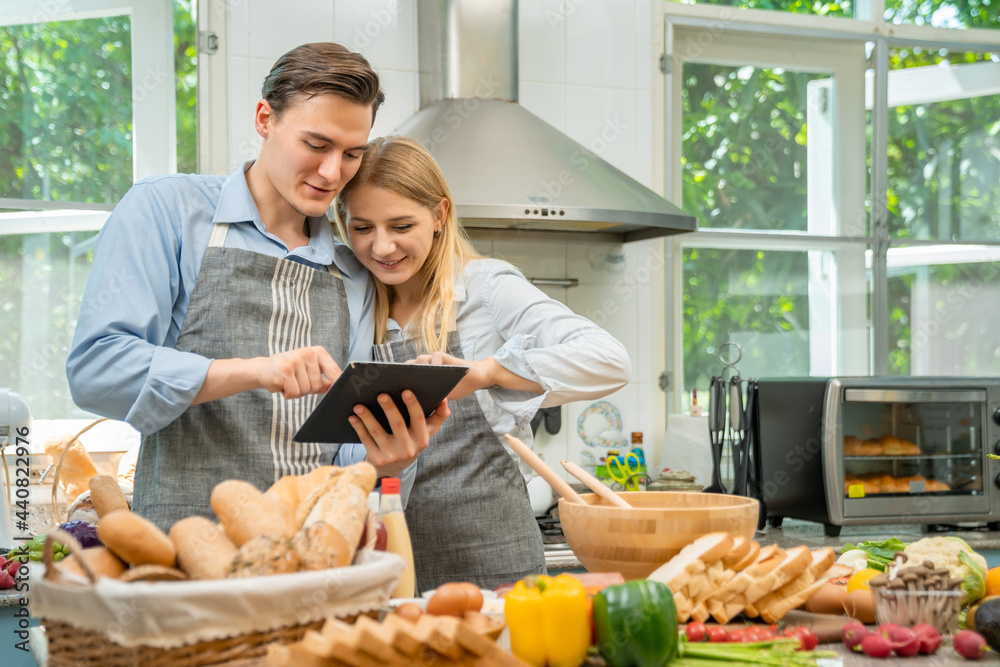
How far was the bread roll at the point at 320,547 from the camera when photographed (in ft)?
2.42

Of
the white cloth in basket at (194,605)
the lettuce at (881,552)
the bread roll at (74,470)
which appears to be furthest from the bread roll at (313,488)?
the bread roll at (74,470)

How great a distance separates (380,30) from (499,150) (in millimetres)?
662

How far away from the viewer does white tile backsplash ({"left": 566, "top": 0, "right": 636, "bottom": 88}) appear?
9.98ft

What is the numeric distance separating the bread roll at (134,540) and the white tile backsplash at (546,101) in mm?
2434

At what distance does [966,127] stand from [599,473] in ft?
6.79

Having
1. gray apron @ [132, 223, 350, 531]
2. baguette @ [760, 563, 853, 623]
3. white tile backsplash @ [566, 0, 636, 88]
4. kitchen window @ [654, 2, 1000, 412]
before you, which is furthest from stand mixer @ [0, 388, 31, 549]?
kitchen window @ [654, 2, 1000, 412]

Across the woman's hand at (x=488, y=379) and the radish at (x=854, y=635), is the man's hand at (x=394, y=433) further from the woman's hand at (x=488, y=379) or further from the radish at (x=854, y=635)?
the radish at (x=854, y=635)

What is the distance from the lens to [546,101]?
301cm

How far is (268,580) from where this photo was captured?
0.69 m

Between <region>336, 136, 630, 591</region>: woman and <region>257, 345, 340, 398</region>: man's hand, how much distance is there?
11.7 inches

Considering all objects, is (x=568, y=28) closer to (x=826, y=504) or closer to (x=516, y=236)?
(x=516, y=236)

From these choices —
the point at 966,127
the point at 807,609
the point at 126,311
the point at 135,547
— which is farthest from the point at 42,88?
the point at 966,127

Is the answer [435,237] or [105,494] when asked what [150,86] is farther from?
[105,494]

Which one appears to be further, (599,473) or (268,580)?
(599,473)
